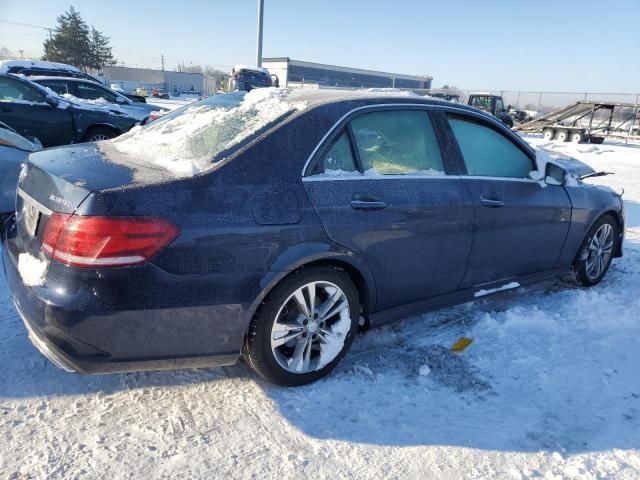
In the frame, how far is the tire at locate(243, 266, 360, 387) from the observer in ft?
8.56

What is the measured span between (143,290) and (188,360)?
450mm

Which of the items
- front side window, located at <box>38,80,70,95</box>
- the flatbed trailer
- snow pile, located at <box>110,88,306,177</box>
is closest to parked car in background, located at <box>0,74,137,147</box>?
front side window, located at <box>38,80,70,95</box>

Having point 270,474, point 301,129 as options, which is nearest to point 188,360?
point 270,474

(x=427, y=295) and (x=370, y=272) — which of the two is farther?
(x=427, y=295)

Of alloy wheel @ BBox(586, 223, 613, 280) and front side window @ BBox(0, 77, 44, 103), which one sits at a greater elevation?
front side window @ BBox(0, 77, 44, 103)

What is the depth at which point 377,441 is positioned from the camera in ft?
7.99

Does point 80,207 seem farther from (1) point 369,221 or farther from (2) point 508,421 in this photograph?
(2) point 508,421

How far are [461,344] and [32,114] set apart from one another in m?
8.27

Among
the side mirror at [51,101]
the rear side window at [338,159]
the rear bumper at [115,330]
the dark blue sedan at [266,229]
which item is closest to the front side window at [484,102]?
the side mirror at [51,101]

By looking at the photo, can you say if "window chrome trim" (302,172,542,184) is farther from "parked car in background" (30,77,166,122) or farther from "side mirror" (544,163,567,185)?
"parked car in background" (30,77,166,122)

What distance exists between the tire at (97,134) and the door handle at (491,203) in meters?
7.65

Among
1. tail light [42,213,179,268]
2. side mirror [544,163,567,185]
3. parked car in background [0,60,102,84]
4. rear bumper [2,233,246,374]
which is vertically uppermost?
parked car in background [0,60,102,84]

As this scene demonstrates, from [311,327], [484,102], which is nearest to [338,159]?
[311,327]

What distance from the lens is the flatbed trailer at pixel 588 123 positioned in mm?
25141
